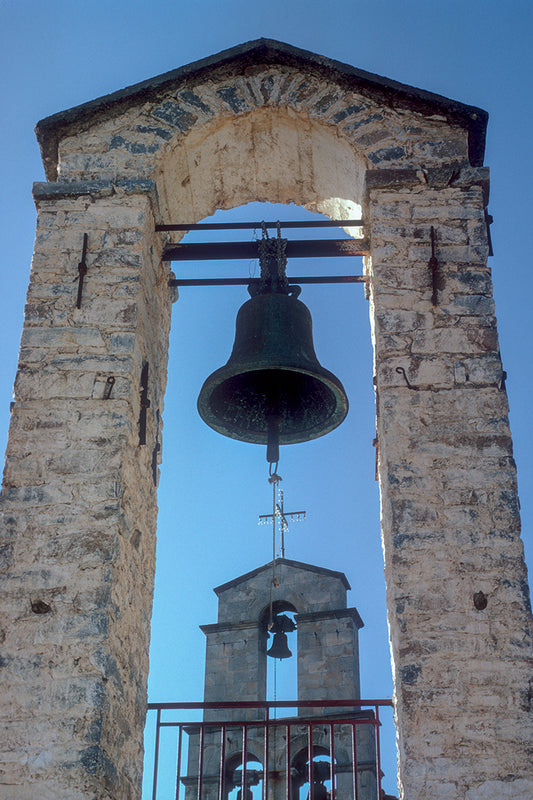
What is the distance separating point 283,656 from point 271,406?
3.76m

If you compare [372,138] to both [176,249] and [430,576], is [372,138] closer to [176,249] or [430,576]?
[176,249]

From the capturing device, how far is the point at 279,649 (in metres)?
8.20

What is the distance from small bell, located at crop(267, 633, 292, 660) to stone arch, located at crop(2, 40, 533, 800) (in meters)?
3.70

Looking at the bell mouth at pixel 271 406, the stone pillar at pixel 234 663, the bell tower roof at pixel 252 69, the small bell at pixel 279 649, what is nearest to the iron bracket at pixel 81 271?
the bell mouth at pixel 271 406

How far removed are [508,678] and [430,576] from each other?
487 mm

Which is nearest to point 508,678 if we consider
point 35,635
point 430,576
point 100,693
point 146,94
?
point 430,576

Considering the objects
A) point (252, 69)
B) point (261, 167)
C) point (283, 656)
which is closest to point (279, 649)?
point (283, 656)

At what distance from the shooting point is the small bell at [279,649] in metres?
8.13

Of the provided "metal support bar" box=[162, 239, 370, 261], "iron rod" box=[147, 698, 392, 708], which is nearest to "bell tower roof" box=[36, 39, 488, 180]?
"metal support bar" box=[162, 239, 370, 261]

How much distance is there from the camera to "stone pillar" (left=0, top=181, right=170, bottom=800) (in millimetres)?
3611

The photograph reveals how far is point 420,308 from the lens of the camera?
4.57 metres

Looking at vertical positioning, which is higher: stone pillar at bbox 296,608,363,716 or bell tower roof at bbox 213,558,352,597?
bell tower roof at bbox 213,558,352,597

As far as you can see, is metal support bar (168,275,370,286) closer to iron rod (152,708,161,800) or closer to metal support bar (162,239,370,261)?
metal support bar (162,239,370,261)

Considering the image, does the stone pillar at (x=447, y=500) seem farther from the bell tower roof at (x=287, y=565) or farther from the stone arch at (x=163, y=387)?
the bell tower roof at (x=287, y=565)
